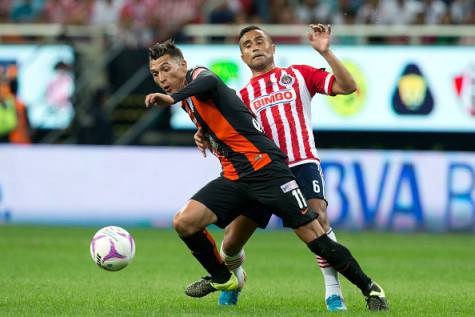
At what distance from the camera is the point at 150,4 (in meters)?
21.3

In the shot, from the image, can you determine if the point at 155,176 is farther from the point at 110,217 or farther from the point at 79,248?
the point at 79,248

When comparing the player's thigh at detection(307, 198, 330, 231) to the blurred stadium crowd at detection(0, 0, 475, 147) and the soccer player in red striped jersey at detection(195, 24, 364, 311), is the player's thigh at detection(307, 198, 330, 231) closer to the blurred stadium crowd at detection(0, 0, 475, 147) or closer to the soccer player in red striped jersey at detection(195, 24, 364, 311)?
the soccer player in red striped jersey at detection(195, 24, 364, 311)

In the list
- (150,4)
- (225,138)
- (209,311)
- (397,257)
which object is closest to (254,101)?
(225,138)

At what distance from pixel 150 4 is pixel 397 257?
8810mm

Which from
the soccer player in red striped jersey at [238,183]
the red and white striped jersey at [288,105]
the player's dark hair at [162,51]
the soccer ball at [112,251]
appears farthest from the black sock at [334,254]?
the player's dark hair at [162,51]

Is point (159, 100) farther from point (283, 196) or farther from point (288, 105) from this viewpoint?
point (288, 105)

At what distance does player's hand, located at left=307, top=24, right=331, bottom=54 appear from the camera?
8.25 meters

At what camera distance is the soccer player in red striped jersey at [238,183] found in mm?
8352

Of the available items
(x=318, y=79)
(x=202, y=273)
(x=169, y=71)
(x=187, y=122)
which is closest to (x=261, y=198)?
(x=318, y=79)

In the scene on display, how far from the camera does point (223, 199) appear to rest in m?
8.52

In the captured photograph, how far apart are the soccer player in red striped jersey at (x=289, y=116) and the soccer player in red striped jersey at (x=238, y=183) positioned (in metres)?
0.26

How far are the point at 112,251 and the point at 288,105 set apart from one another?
1.78 metres

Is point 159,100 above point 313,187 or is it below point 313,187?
above

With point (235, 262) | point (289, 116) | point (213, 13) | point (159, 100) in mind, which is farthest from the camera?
point (213, 13)
